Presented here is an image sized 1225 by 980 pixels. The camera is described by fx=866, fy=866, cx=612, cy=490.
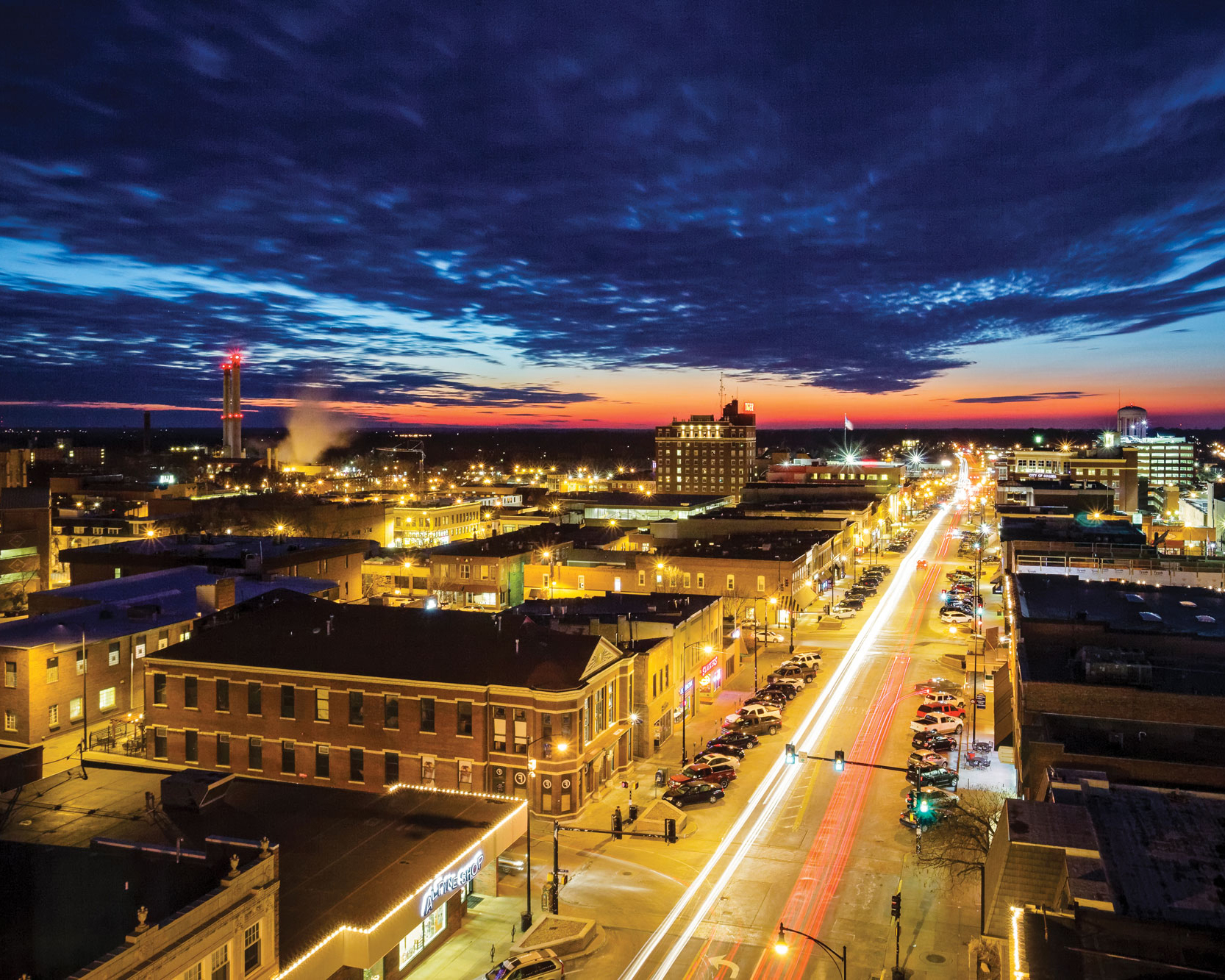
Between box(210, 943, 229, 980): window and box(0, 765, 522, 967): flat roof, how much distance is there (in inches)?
72.6

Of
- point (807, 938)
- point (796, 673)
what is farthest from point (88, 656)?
point (807, 938)

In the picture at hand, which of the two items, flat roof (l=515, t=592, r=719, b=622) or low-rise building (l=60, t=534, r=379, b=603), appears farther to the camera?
low-rise building (l=60, t=534, r=379, b=603)

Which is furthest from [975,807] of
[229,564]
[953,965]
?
[229,564]

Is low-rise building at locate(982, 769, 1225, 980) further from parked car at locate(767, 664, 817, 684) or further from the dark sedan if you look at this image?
parked car at locate(767, 664, 817, 684)

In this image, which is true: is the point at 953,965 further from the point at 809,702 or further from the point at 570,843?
the point at 809,702

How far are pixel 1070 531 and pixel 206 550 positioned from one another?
266 feet

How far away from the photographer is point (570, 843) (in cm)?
3547

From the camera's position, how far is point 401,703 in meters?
39.7

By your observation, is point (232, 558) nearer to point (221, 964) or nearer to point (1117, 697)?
point (221, 964)

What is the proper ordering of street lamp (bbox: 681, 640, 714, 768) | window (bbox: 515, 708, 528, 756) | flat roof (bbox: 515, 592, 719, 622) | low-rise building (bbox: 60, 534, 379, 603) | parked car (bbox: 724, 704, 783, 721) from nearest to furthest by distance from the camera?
window (bbox: 515, 708, 528, 756) → street lamp (bbox: 681, 640, 714, 768) → parked car (bbox: 724, 704, 783, 721) → flat roof (bbox: 515, 592, 719, 622) → low-rise building (bbox: 60, 534, 379, 603)

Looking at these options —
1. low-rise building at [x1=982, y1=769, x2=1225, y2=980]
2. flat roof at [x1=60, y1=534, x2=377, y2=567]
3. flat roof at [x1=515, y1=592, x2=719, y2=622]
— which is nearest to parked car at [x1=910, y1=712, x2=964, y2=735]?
flat roof at [x1=515, y1=592, x2=719, y2=622]

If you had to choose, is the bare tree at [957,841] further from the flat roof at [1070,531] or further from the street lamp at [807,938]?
the flat roof at [1070,531]

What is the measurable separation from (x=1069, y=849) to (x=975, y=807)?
45.2 ft

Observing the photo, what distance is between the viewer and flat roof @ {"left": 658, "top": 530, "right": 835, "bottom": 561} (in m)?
81.4
